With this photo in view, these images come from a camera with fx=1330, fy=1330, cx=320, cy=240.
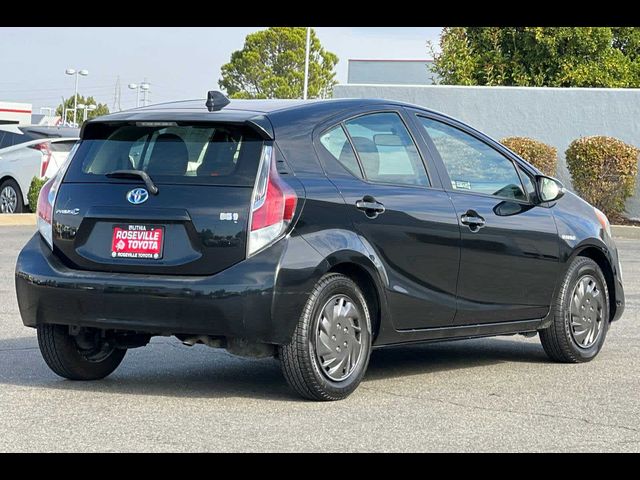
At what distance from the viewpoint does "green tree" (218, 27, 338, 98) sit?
78.5m

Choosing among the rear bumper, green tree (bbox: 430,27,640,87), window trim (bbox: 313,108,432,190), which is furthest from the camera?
green tree (bbox: 430,27,640,87)

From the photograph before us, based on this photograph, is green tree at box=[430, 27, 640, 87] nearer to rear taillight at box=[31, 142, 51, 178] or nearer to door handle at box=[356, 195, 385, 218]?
rear taillight at box=[31, 142, 51, 178]

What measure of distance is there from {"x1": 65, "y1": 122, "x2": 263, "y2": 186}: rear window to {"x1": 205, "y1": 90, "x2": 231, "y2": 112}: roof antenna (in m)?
0.18

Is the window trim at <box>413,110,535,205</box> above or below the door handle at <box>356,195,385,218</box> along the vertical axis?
above

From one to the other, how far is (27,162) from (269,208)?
15633mm

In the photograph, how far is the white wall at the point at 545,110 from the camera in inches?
938

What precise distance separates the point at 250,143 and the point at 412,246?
1.14 meters

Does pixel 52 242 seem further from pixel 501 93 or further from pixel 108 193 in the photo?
pixel 501 93

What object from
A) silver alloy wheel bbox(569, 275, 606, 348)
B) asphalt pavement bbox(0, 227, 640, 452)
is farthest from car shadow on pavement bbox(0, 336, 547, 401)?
silver alloy wheel bbox(569, 275, 606, 348)

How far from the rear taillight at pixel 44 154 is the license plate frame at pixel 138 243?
1492 cm
